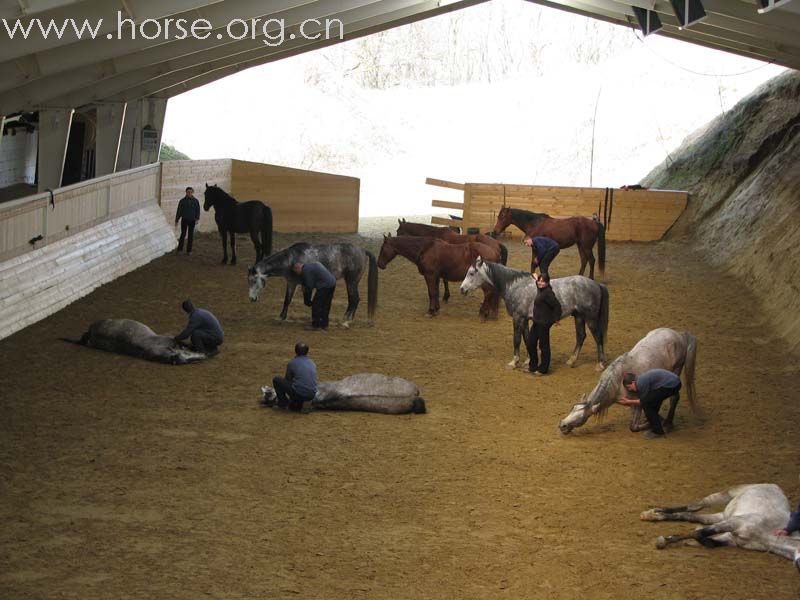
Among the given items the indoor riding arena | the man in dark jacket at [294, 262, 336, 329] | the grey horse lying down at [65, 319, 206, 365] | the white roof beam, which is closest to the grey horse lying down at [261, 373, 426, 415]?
the indoor riding arena

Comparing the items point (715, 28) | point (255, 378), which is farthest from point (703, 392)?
point (715, 28)

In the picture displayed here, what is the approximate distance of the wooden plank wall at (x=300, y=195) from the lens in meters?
28.2

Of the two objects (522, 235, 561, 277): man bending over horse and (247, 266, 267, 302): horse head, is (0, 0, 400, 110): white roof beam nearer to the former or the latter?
(247, 266, 267, 302): horse head

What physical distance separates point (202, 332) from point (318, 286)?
8.12 feet

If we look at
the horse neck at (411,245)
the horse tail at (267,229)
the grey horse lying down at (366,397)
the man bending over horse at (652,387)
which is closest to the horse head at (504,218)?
the horse neck at (411,245)

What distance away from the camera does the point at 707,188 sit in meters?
28.9

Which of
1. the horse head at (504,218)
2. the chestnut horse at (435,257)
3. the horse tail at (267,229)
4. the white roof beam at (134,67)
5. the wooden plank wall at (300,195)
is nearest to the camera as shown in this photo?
the chestnut horse at (435,257)

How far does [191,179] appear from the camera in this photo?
2627 cm

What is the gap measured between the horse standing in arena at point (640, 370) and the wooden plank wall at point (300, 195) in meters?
16.7

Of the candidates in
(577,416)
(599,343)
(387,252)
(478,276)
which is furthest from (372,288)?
(577,416)

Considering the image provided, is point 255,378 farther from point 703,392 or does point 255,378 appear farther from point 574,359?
point 703,392

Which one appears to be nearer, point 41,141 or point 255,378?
point 255,378

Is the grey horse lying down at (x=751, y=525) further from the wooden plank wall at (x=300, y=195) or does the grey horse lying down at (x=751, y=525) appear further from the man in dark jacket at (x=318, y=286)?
the wooden plank wall at (x=300, y=195)

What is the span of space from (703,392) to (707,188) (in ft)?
50.9
